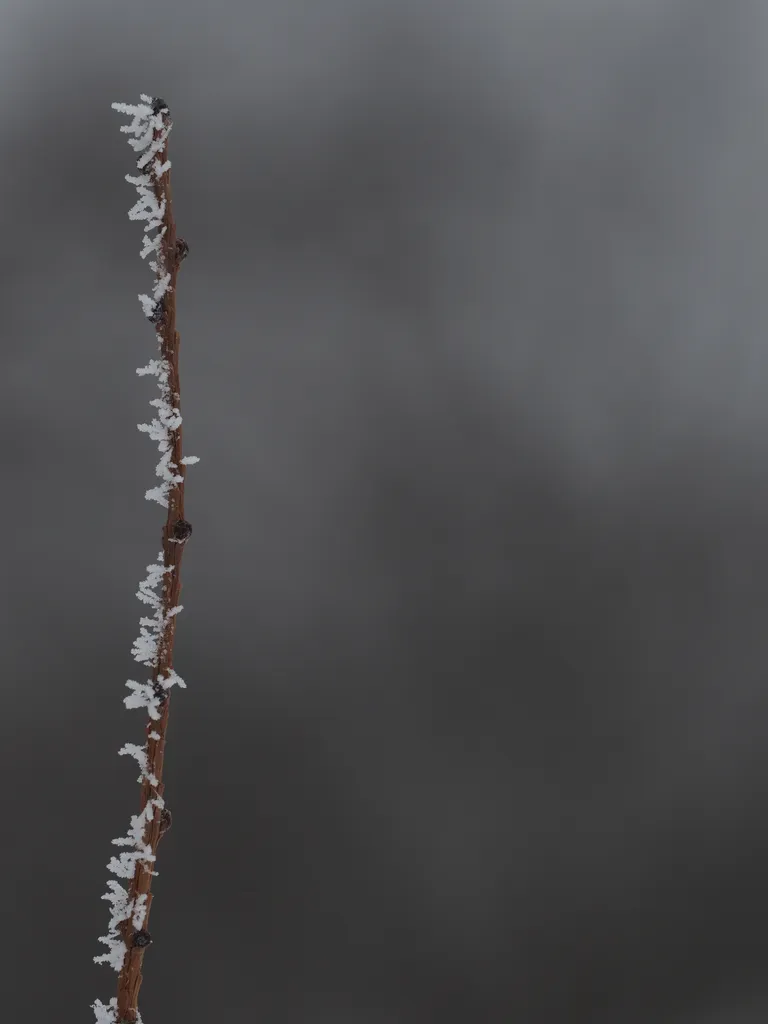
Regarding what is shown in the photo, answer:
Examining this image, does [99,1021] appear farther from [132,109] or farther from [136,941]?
[132,109]

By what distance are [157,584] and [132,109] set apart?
105 millimetres

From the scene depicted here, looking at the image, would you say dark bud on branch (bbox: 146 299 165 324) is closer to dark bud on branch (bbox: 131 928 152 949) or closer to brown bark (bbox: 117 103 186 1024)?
brown bark (bbox: 117 103 186 1024)

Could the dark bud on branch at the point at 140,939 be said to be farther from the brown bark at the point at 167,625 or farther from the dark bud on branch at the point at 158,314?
the dark bud on branch at the point at 158,314

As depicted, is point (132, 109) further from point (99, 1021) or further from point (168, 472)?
point (99, 1021)

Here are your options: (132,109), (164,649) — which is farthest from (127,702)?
(132,109)

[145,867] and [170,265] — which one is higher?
[170,265]

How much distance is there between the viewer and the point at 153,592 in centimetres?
21

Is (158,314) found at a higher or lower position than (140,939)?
higher

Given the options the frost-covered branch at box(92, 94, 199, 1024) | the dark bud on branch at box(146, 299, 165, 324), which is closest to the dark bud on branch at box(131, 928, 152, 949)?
the frost-covered branch at box(92, 94, 199, 1024)

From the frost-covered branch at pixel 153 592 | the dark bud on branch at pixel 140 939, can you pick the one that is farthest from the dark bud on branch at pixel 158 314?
the dark bud on branch at pixel 140 939

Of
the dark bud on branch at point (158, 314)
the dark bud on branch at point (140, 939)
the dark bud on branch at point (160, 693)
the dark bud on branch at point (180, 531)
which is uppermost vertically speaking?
the dark bud on branch at point (158, 314)

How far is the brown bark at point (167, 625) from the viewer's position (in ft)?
0.63

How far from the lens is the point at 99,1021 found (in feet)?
0.69

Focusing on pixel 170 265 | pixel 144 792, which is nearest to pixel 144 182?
pixel 170 265
